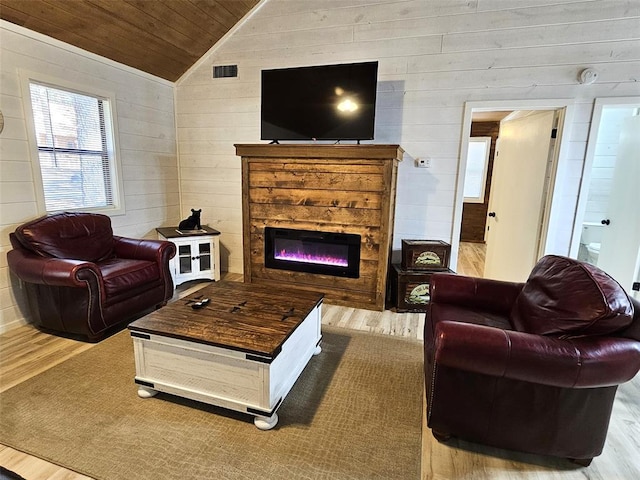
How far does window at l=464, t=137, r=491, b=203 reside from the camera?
7.10 metres

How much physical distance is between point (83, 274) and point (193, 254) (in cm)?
150

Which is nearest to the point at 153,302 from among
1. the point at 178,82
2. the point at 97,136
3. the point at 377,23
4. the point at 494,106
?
the point at 97,136

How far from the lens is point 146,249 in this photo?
10.5 feet

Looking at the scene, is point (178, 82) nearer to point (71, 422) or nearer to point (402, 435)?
point (71, 422)

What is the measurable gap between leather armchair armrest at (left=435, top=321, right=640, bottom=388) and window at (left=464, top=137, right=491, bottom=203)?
20.3 ft

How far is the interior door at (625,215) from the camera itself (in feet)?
10.6

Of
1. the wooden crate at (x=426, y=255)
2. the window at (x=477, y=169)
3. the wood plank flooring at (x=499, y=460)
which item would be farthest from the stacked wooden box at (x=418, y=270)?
the window at (x=477, y=169)

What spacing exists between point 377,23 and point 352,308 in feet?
9.65

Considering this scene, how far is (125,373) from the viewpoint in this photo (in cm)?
225

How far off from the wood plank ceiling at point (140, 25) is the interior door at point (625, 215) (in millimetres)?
4130

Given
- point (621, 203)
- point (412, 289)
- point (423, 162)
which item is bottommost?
point (412, 289)

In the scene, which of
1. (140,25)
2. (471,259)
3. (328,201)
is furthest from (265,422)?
(471,259)

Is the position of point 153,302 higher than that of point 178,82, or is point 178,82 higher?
point 178,82

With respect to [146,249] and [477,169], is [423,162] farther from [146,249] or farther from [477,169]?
[477,169]
